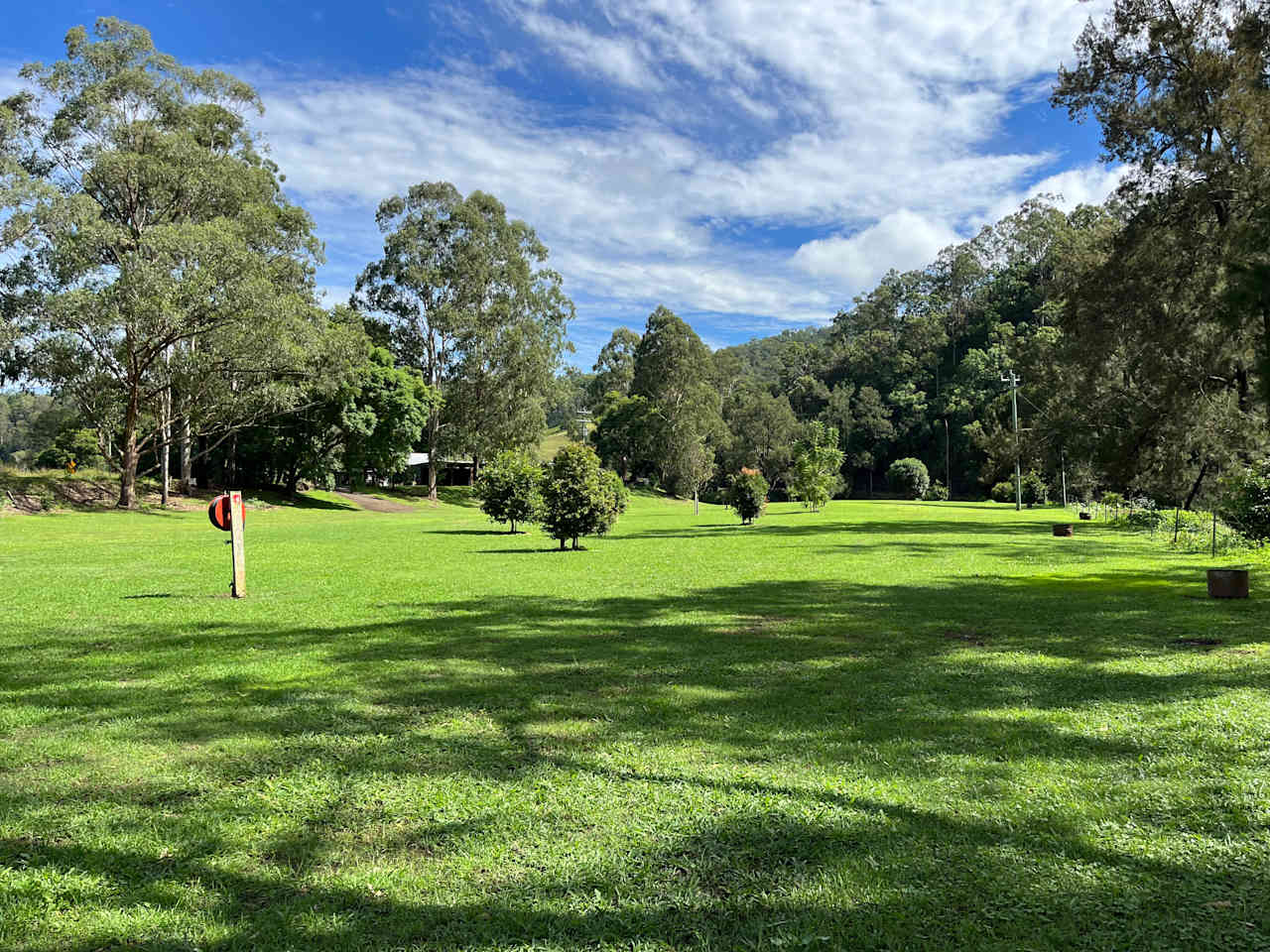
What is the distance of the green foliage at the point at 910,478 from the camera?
72188mm

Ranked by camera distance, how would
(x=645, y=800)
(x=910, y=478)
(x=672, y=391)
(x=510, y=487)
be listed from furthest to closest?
(x=910, y=478) < (x=672, y=391) < (x=510, y=487) < (x=645, y=800)

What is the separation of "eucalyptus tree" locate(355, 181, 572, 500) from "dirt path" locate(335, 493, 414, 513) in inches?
142

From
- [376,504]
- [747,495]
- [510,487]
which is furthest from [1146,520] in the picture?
[376,504]

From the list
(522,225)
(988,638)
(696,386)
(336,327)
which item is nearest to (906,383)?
(696,386)

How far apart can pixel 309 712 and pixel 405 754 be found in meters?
1.25

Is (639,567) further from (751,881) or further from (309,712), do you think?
(751,881)

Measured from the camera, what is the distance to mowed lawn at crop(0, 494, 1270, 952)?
8.87 feet

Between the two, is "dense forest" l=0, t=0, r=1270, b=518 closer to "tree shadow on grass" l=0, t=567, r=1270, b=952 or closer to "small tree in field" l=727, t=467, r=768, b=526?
"tree shadow on grass" l=0, t=567, r=1270, b=952

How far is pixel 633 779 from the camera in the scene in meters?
3.90

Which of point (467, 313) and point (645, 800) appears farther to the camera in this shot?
point (467, 313)

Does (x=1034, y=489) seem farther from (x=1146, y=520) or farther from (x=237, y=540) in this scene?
(x=237, y=540)

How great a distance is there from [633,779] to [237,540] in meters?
8.26

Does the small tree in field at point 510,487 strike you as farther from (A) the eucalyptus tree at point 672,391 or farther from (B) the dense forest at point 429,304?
(A) the eucalyptus tree at point 672,391

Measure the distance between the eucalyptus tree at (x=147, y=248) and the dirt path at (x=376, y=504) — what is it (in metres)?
9.36
